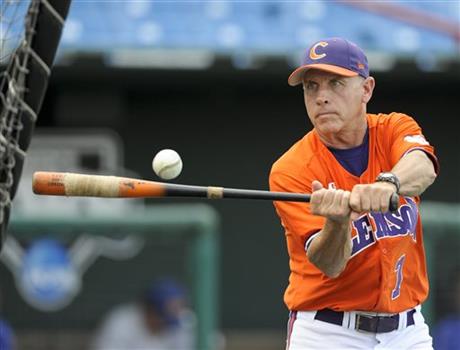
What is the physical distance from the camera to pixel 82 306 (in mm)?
9758

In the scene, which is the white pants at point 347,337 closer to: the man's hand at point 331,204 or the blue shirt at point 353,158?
the blue shirt at point 353,158

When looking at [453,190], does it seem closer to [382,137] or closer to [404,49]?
[404,49]

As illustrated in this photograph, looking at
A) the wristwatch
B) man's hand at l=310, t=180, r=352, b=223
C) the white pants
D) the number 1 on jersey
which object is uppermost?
the wristwatch

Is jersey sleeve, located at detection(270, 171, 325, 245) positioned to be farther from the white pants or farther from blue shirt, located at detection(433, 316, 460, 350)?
blue shirt, located at detection(433, 316, 460, 350)

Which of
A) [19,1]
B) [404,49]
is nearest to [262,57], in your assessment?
[404,49]

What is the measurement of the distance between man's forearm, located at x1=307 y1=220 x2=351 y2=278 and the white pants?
338 millimetres

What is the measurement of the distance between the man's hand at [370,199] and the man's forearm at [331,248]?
112 millimetres

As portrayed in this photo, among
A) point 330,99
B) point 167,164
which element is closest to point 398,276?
point 330,99

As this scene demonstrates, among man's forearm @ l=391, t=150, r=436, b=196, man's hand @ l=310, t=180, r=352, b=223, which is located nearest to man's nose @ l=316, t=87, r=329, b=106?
man's forearm @ l=391, t=150, r=436, b=196

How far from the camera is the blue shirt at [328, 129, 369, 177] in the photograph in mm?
4316

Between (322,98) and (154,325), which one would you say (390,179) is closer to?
(322,98)

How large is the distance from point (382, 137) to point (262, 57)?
5.04 m

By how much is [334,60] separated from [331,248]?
2.22ft

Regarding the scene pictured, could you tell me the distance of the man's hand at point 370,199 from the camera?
149 inches
